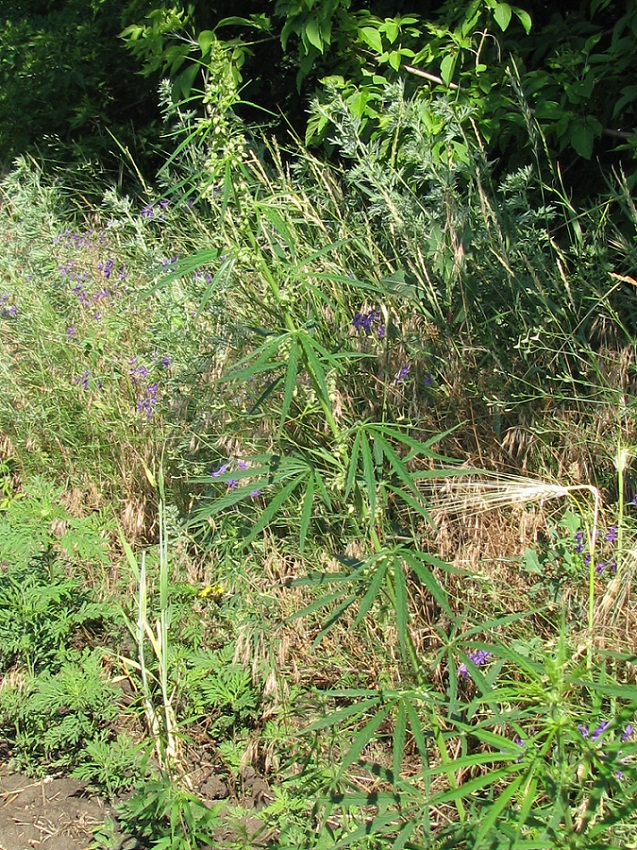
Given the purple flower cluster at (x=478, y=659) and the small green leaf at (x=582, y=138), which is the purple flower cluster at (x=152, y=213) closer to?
the small green leaf at (x=582, y=138)

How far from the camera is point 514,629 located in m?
2.49

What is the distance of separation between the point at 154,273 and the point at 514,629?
6.82 feet

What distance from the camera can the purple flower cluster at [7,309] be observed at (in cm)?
440

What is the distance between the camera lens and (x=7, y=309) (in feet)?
14.6

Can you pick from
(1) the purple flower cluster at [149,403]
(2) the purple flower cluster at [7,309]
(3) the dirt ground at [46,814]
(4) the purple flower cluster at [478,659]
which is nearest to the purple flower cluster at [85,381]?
(1) the purple flower cluster at [149,403]

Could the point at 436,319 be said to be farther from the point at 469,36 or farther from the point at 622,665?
the point at 469,36

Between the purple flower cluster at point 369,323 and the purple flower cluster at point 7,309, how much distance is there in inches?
75.6

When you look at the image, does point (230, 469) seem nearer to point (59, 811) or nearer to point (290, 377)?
point (59, 811)

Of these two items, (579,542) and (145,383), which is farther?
Result: (145,383)

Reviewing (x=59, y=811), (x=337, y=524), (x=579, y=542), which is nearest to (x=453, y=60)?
(x=337, y=524)

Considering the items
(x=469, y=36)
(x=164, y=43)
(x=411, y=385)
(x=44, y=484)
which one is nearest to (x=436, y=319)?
(x=411, y=385)

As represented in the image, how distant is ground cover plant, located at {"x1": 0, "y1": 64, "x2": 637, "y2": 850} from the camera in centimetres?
185

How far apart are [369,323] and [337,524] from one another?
2.45 ft

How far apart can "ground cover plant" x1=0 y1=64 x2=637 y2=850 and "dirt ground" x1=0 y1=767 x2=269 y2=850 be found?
0.04m
